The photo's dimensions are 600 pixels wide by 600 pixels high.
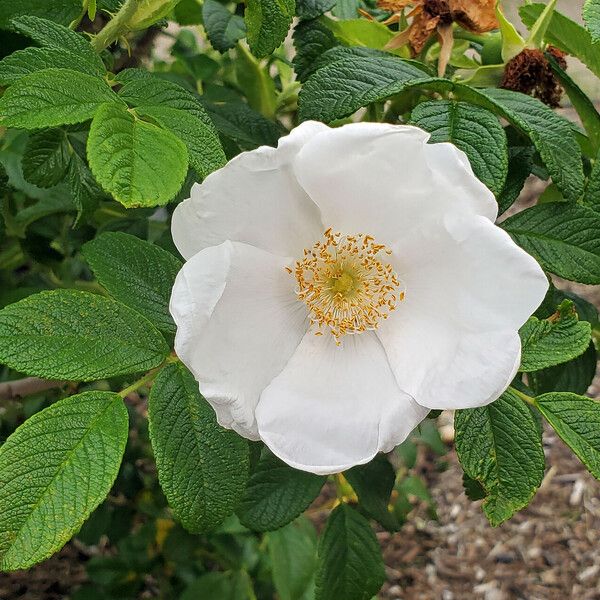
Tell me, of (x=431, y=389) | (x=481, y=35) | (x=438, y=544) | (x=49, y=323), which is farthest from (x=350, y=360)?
(x=438, y=544)

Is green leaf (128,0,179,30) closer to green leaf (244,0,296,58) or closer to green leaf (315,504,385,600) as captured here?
green leaf (244,0,296,58)

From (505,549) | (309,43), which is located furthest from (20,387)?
(505,549)

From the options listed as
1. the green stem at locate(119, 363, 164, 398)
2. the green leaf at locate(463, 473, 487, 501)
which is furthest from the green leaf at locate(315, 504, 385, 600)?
the green stem at locate(119, 363, 164, 398)

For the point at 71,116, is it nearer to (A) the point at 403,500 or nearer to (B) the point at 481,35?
(B) the point at 481,35

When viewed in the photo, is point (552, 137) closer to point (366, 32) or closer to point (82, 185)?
point (366, 32)

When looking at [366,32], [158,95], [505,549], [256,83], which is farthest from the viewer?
[505,549]

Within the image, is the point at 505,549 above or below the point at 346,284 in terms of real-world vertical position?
below
